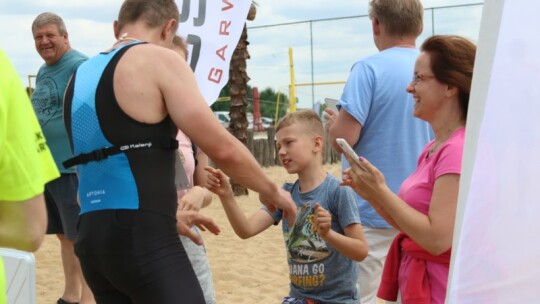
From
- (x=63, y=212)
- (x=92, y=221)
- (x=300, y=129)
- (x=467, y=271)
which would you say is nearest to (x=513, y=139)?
(x=467, y=271)

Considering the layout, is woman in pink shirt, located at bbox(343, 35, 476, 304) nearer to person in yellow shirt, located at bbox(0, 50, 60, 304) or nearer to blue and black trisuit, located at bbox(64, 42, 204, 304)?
blue and black trisuit, located at bbox(64, 42, 204, 304)

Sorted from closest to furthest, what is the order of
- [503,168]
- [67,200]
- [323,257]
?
1. [503,168]
2. [323,257]
3. [67,200]

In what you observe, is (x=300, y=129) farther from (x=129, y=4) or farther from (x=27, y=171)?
(x=27, y=171)

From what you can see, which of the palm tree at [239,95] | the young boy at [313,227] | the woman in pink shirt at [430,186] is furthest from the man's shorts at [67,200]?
the palm tree at [239,95]

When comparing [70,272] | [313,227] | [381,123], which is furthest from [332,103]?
[70,272]

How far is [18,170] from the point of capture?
1.77 meters

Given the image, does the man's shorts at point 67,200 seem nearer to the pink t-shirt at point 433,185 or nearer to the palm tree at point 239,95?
the pink t-shirt at point 433,185

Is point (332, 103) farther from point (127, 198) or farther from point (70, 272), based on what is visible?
point (70, 272)

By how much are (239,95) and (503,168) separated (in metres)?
11.0

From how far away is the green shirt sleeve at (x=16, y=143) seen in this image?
1.74 m

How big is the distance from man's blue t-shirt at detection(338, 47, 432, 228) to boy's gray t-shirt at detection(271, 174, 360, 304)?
1.44 feet

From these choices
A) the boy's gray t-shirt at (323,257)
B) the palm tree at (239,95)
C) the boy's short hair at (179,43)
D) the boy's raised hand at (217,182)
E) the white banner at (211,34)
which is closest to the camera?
the boy's raised hand at (217,182)

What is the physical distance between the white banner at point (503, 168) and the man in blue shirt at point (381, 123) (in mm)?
1985

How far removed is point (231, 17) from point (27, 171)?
3553 mm
